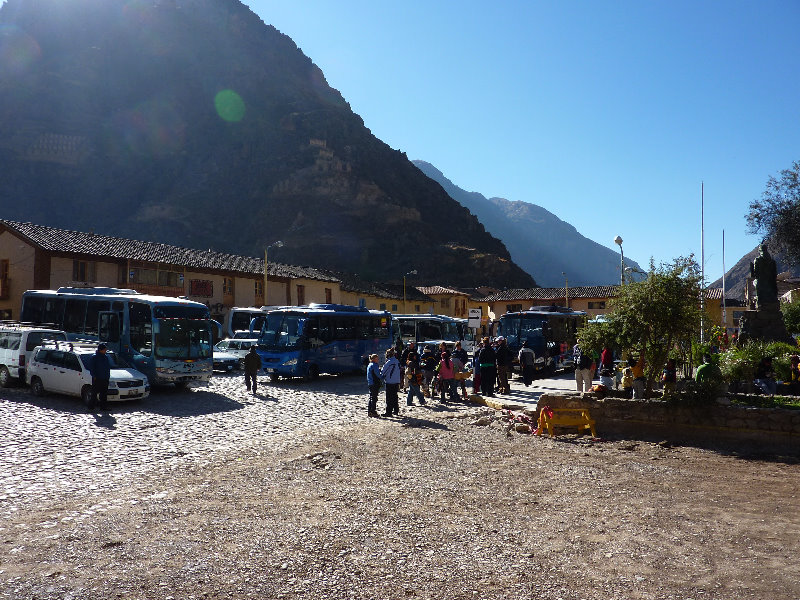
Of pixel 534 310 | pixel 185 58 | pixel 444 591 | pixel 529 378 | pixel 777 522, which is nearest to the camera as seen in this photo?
pixel 444 591

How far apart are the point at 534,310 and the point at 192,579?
2450 centimetres

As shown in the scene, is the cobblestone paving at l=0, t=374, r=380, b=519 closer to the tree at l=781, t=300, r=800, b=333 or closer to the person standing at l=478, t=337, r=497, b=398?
the person standing at l=478, t=337, r=497, b=398

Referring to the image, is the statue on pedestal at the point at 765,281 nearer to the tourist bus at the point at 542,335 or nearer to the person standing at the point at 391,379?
the tourist bus at the point at 542,335

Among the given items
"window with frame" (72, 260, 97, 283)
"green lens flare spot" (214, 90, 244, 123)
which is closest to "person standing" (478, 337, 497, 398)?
"window with frame" (72, 260, 97, 283)

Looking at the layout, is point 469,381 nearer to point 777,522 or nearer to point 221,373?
point 221,373

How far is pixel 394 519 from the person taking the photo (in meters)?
6.52

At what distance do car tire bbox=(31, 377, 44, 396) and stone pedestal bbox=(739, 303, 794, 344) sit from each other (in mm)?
23824

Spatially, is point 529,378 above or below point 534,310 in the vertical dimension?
below

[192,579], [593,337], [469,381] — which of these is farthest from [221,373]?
[192,579]

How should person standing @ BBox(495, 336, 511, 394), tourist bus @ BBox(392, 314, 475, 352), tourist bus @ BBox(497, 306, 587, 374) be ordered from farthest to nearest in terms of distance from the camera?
tourist bus @ BBox(392, 314, 475, 352) < tourist bus @ BBox(497, 306, 587, 374) < person standing @ BBox(495, 336, 511, 394)

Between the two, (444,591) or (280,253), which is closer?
(444,591)

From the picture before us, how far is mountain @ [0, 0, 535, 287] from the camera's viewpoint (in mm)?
118812

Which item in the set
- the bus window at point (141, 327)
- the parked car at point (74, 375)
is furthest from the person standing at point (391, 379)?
the bus window at point (141, 327)

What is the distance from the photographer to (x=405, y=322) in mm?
34656
